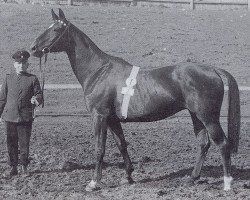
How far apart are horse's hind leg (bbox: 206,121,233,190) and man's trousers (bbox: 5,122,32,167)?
288 centimetres

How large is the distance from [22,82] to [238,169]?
382 cm

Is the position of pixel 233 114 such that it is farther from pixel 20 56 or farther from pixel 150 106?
pixel 20 56

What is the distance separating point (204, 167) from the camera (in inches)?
388

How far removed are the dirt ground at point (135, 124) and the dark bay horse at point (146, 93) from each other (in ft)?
1.75

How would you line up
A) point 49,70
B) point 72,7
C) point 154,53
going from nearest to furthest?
point 49,70
point 154,53
point 72,7

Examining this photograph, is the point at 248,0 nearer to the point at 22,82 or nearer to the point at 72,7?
the point at 72,7

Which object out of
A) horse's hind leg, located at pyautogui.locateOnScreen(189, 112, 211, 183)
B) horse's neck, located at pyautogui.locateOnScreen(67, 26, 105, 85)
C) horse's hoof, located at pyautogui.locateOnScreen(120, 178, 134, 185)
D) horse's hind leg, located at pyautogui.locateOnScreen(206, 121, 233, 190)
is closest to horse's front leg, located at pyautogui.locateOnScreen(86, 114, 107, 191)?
horse's hoof, located at pyautogui.locateOnScreen(120, 178, 134, 185)

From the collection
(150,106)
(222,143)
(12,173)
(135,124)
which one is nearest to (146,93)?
(150,106)

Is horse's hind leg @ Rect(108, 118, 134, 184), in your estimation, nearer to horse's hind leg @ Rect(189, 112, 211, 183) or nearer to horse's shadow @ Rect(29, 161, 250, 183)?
horse's shadow @ Rect(29, 161, 250, 183)

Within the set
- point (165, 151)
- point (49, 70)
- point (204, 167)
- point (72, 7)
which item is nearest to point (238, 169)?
point (204, 167)

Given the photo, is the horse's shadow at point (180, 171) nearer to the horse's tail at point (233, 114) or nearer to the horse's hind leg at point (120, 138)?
the horse's hind leg at point (120, 138)

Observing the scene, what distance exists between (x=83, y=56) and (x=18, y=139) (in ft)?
5.65

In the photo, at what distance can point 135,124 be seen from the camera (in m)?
13.6

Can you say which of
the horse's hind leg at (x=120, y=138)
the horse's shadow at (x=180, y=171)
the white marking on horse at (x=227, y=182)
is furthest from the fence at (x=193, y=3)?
the white marking on horse at (x=227, y=182)
